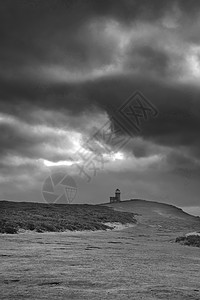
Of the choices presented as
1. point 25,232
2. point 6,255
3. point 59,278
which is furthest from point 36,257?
point 25,232

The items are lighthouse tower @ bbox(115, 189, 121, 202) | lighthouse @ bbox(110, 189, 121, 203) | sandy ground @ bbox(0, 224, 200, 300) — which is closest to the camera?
sandy ground @ bbox(0, 224, 200, 300)

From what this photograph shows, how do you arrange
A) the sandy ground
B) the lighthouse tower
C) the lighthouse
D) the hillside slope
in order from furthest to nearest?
the lighthouse
the lighthouse tower
the hillside slope
the sandy ground

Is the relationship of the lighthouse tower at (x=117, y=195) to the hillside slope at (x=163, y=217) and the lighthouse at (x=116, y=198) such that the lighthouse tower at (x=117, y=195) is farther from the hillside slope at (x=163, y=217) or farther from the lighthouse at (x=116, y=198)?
the hillside slope at (x=163, y=217)

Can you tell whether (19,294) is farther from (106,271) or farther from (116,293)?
(106,271)

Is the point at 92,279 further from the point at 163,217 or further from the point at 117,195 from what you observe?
the point at 117,195

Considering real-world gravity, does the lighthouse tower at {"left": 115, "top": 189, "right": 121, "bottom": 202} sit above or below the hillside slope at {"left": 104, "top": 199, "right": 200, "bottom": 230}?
above

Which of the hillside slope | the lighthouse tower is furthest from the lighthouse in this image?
the hillside slope

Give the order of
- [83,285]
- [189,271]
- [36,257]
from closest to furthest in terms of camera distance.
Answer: [83,285] → [189,271] → [36,257]

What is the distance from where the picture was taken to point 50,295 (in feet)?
Result: 26.4

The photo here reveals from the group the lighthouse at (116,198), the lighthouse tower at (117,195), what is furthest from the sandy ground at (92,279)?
the lighthouse at (116,198)

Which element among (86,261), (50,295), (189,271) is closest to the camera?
(50,295)

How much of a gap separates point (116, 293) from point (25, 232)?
79.8 feet

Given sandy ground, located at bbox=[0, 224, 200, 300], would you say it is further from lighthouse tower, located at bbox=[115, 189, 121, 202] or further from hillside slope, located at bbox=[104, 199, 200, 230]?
lighthouse tower, located at bbox=[115, 189, 121, 202]

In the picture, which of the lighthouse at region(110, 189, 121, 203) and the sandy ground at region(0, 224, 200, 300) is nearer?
the sandy ground at region(0, 224, 200, 300)
